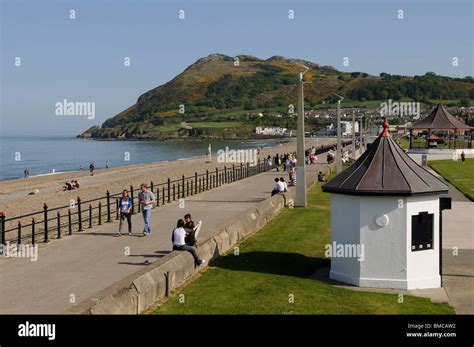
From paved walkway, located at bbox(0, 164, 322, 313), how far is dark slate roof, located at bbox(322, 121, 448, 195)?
4.78 m

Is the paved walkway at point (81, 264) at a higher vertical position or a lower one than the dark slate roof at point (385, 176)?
lower

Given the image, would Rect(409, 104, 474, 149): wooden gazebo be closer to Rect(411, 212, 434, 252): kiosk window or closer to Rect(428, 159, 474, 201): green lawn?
Rect(428, 159, 474, 201): green lawn

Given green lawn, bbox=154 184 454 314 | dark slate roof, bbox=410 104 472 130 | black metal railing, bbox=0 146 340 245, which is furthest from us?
dark slate roof, bbox=410 104 472 130

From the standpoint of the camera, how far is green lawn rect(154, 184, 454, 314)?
34.3 ft

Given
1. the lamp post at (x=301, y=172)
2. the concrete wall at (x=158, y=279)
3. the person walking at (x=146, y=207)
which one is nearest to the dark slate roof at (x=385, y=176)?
the concrete wall at (x=158, y=279)

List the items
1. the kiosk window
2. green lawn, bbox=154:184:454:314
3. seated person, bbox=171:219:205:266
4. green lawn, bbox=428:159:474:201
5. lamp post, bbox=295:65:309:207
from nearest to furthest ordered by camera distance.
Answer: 1. green lawn, bbox=154:184:454:314
2. the kiosk window
3. seated person, bbox=171:219:205:266
4. lamp post, bbox=295:65:309:207
5. green lawn, bbox=428:159:474:201

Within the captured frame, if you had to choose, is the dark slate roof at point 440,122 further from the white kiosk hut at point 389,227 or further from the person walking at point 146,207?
the white kiosk hut at point 389,227

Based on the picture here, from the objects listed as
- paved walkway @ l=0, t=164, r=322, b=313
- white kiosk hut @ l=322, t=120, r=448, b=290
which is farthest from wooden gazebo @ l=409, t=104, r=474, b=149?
white kiosk hut @ l=322, t=120, r=448, b=290

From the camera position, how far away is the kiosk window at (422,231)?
12.0 meters

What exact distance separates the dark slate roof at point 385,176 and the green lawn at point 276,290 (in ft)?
6.06

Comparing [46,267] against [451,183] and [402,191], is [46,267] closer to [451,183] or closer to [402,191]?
[402,191]

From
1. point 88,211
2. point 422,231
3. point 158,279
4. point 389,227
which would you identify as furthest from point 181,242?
point 88,211
